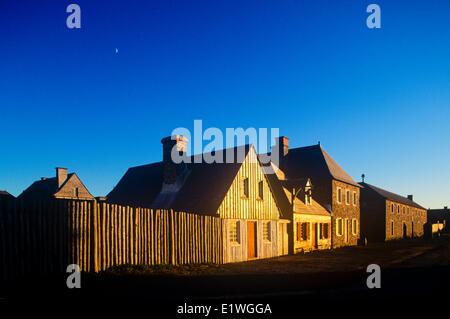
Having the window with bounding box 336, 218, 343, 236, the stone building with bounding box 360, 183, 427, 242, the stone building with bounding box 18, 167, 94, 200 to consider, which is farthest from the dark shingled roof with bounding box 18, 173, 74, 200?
the stone building with bounding box 360, 183, 427, 242

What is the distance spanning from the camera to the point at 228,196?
58.7ft

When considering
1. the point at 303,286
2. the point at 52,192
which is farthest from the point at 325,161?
the point at 52,192

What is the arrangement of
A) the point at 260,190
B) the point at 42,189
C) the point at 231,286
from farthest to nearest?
the point at 42,189 → the point at 260,190 → the point at 231,286

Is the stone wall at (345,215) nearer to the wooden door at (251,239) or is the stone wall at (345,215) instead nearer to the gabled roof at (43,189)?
the wooden door at (251,239)

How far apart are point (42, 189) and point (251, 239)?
122 feet

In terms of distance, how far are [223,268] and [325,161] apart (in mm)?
18637

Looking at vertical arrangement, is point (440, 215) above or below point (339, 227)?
below

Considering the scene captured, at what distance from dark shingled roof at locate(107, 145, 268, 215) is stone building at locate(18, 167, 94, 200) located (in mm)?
22924

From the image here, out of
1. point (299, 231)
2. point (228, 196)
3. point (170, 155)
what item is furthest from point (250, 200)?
point (299, 231)

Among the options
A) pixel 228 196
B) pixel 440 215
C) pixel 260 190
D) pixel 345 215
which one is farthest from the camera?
pixel 440 215

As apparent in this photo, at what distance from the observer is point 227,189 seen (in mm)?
17875

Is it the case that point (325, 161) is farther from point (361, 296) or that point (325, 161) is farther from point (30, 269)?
point (30, 269)

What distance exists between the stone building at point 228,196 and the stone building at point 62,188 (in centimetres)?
2475

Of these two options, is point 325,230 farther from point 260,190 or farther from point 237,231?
point 237,231
